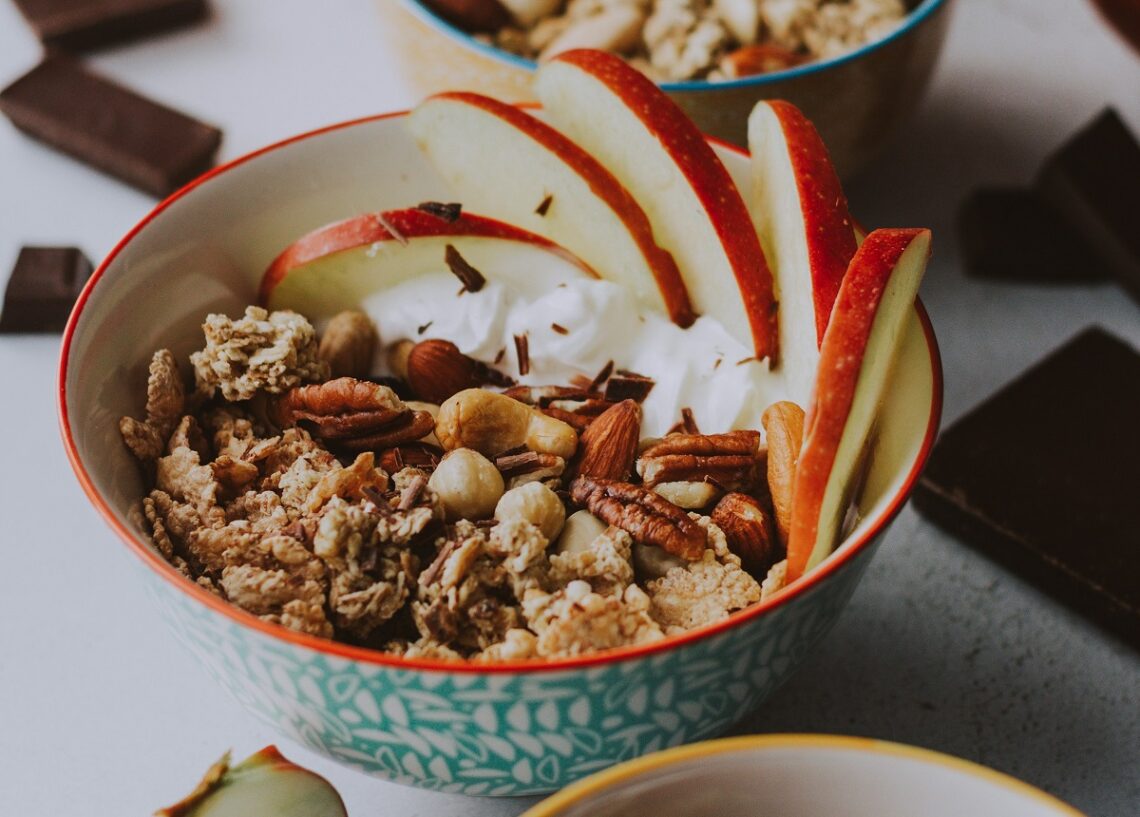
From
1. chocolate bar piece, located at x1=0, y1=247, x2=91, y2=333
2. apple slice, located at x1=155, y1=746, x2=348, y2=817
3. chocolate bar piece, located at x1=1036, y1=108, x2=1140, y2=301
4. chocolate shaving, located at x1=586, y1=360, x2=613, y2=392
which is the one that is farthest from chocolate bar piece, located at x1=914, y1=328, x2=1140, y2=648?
chocolate bar piece, located at x1=0, y1=247, x2=91, y2=333

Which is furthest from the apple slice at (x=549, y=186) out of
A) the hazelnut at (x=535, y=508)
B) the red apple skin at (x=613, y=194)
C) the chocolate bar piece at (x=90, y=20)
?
the chocolate bar piece at (x=90, y=20)

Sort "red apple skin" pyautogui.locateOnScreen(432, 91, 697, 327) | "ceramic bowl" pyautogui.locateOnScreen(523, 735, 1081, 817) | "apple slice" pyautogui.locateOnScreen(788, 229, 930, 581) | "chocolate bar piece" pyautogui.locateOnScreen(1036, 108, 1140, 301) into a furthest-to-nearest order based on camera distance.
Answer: "chocolate bar piece" pyautogui.locateOnScreen(1036, 108, 1140, 301) < "red apple skin" pyautogui.locateOnScreen(432, 91, 697, 327) < "apple slice" pyautogui.locateOnScreen(788, 229, 930, 581) < "ceramic bowl" pyautogui.locateOnScreen(523, 735, 1081, 817)

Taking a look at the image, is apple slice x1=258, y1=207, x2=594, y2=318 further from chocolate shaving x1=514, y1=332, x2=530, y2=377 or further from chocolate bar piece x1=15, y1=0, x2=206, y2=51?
chocolate bar piece x1=15, y1=0, x2=206, y2=51

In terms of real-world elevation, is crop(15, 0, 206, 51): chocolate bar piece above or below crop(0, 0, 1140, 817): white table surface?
above

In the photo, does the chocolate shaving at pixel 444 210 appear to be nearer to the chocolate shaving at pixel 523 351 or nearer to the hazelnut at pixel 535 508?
the chocolate shaving at pixel 523 351

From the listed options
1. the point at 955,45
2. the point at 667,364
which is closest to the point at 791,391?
the point at 667,364

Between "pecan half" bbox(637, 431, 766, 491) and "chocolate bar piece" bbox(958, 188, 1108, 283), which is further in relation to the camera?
"chocolate bar piece" bbox(958, 188, 1108, 283)

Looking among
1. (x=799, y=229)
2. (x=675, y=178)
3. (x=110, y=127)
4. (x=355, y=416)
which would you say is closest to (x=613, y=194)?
(x=675, y=178)

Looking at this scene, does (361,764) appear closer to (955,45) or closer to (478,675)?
(478,675)

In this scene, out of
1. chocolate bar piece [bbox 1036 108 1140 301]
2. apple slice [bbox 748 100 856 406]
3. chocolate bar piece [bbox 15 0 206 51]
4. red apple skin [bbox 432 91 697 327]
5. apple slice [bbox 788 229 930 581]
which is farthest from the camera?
chocolate bar piece [bbox 15 0 206 51]
